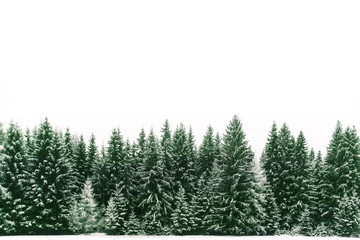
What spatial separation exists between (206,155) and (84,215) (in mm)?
20759

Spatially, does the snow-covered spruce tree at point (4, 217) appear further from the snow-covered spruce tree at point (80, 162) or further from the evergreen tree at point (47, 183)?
the snow-covered spruce tree at point (80, 162)

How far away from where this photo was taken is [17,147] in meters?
53.0


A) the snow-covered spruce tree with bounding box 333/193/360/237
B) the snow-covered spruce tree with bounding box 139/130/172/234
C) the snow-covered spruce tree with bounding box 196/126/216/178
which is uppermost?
the snow-covered spruce tree with bounding box 196/126/216/178

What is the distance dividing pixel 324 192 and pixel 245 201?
1363cm

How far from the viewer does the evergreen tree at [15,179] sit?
50.9m

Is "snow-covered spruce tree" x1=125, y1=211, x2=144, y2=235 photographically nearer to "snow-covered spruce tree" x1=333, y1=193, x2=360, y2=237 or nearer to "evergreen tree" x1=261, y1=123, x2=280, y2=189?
"evergreen tree" x1=261, y1=123, x2=280, y2=189

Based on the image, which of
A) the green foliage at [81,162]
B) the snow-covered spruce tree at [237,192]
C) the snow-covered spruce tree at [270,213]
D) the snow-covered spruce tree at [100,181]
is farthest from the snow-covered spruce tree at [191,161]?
the green foliage at [81,162]

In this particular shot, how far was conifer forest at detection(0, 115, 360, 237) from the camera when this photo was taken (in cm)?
5278

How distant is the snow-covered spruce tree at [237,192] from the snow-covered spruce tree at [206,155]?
7622 millimetres

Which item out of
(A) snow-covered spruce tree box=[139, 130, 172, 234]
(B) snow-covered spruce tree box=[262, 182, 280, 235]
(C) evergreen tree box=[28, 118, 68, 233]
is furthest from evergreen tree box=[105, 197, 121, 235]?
(B) snow-covered spruce tree box=[262, 182, 280, 235]

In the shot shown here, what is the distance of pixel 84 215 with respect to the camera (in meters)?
53.7

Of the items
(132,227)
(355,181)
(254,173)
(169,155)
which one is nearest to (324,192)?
(355,181)

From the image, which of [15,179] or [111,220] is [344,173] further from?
[15,179]

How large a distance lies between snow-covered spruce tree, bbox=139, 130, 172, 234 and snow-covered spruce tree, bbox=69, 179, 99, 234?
6.62 meters
